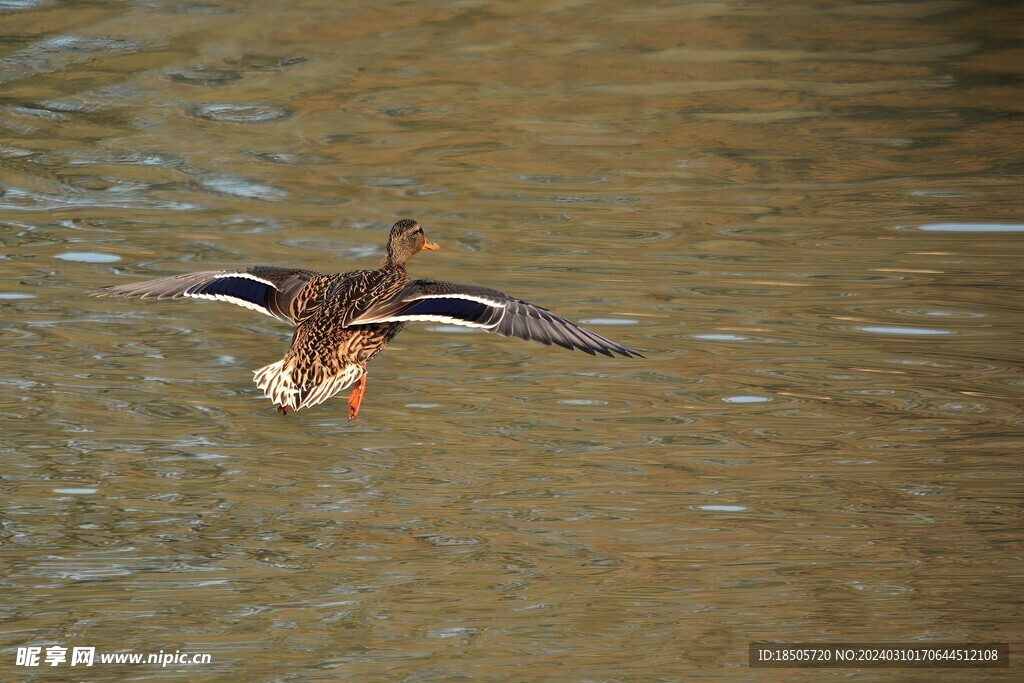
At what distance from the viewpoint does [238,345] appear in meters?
8.90

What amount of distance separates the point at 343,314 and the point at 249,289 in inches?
22.5

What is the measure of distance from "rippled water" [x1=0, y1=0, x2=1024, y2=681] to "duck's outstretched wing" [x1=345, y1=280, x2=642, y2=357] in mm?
588

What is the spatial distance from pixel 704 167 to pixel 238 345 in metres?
4.19

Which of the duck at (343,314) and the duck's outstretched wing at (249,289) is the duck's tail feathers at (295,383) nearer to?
the duck at (343,314)

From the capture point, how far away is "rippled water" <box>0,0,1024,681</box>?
609 centimetres

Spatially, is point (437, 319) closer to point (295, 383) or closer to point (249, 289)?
point (295, 383)

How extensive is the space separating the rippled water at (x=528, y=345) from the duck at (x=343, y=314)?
0.88 feet

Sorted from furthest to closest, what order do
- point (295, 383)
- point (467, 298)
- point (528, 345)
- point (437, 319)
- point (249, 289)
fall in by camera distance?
point (528, 345) → point (249, 289) → point (295, 383) → point (467, 298) → point (437, 319)

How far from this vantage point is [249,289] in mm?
8117

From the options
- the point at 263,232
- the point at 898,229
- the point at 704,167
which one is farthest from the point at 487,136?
the point at 898,229

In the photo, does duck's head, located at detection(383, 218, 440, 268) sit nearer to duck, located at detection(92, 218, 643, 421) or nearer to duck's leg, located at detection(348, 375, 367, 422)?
duck, located at detection(92, 218, 643, 421)

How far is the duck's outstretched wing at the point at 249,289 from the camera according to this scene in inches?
317

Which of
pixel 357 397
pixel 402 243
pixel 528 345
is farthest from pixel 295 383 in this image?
pixel 528 345

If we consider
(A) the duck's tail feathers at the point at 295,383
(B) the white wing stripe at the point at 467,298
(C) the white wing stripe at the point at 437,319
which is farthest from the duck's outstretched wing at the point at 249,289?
(B) the white wing stripe at the point at 467,298
